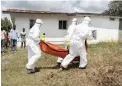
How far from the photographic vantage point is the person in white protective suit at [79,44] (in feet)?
43.0

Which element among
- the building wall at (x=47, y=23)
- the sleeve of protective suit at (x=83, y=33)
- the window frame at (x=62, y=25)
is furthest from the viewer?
the window frame at (x=62, y=25)

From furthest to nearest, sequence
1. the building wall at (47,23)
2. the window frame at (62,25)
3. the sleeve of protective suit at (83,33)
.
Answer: the window frame at (62,25) → the building wall at (47,23) → the sleeve of protective suit at (83,33)

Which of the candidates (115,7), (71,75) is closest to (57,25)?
(115,7)

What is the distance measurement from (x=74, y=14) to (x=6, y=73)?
55.9 feet

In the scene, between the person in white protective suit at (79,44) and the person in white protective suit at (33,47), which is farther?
the person in white protective suit at (33,47)

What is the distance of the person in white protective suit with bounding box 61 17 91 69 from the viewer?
1309cm

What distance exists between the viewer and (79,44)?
13188 mm

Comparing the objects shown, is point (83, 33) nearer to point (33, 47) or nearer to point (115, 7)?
point (33, 47)

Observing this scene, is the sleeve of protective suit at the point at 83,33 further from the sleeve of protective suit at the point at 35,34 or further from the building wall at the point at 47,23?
the building wall at the point at 47,23

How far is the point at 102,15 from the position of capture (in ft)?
100

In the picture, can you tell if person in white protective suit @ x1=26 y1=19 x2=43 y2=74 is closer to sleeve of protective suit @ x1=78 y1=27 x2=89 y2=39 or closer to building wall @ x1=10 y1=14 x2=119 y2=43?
sleeve of protective suit @ x1=78 y1=27 x2=89 y2=39

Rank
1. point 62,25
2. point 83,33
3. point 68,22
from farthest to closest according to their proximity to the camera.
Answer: point 68,22, point 62,25, point 83,33

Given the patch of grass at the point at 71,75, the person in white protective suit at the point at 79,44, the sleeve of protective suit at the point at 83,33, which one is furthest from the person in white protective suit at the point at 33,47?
the sleeve of protective suit at the point at 83,33

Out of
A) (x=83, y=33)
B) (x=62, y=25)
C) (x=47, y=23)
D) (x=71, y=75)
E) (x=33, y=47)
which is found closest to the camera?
(x=71, y=75)
